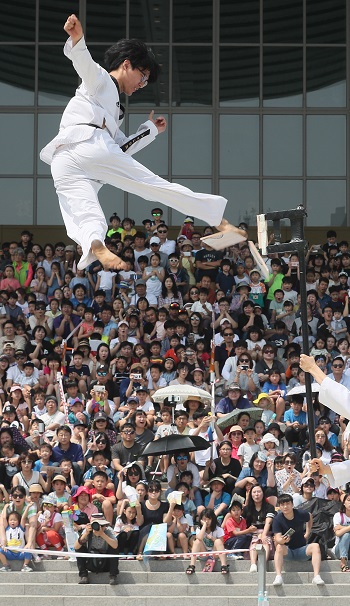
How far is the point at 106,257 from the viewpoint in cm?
769

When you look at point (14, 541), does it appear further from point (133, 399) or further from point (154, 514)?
point (133, 399)

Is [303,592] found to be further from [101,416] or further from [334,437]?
[101,416]

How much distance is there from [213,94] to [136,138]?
54.5 feet

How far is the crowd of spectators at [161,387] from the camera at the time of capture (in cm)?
1423

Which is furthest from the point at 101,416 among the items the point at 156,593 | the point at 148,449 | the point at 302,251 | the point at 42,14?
the point at 42,14

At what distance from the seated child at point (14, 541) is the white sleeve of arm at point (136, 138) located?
265 inches

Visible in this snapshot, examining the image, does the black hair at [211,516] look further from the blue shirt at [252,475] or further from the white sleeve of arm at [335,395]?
the white sleeve of arm at [335,395]

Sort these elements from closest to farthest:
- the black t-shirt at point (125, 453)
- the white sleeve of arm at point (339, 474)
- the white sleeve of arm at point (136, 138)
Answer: the white sleeve of arm at point (339, 474)
the white sleeve of arm at point (136, 138)
the black t-shirt at point (125, 453)

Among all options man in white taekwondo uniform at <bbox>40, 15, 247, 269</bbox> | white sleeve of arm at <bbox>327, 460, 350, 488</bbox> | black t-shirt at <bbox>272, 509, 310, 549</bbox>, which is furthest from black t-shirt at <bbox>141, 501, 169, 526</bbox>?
man in white taekwondo uniform at <bbox>40, 15, 247, 269</bbox>

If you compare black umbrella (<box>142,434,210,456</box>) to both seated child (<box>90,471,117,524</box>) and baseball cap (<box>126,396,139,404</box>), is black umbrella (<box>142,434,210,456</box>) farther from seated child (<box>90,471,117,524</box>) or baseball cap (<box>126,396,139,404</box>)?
baseball cap (<box>126,396,139,404</box>)

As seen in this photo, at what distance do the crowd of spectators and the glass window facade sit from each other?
3228 mm

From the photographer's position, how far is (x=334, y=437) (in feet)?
50.8

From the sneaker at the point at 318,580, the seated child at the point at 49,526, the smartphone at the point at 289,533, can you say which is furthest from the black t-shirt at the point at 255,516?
the seated child at the point at 49,526

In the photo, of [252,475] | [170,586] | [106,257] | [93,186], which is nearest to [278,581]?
[170,586]
